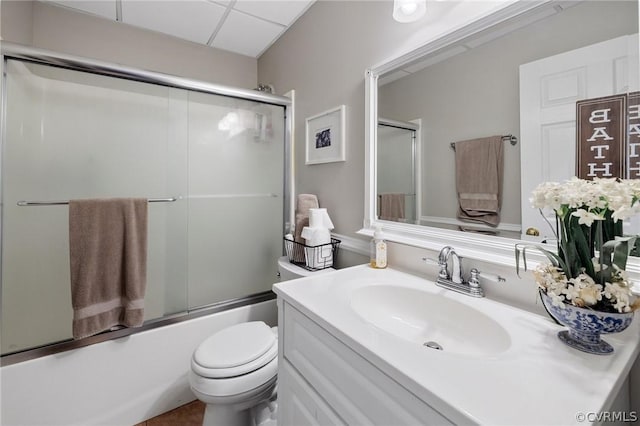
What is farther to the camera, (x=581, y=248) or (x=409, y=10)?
(x=409, y=10)

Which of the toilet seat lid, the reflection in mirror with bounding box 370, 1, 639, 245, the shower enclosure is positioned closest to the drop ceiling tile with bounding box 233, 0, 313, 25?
the shower enclosure

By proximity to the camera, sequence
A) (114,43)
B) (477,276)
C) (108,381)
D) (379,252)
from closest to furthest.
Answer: (477,276), (379,252), (108,381), (114,43)

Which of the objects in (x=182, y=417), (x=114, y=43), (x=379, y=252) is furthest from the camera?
(x=114, y=43)

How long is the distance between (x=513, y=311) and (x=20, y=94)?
197 cm

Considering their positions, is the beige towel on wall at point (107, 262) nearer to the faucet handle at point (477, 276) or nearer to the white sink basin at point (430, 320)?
the white sink basin at point (430, 320)

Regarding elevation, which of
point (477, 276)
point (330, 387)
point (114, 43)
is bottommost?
point (330, 387)

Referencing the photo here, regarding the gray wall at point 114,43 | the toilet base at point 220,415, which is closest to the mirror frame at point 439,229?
the toilet base at point 220,415

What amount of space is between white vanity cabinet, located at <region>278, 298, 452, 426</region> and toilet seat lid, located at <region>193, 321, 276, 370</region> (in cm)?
30


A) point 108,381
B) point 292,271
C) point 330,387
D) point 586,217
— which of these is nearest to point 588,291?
point 586,217

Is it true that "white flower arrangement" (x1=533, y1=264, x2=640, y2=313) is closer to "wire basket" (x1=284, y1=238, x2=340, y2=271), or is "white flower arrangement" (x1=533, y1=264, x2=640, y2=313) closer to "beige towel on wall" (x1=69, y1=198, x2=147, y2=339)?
"wire basket" (x1=284, y1=238, x2=340, y2=271)

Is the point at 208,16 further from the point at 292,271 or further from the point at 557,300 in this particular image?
the point at 557,300

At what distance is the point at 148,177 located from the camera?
57.6 inches

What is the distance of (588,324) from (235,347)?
44.5 inches

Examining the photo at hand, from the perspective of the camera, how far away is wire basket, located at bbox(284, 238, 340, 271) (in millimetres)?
1340
